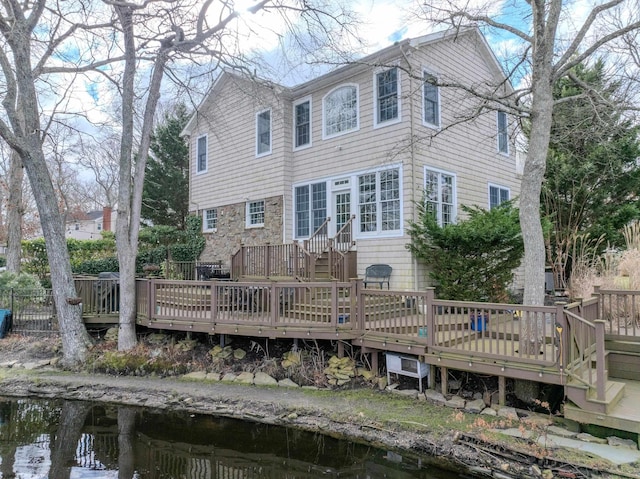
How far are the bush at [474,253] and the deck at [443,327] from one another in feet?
5.18

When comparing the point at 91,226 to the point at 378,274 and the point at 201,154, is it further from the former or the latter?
the point at 378,274

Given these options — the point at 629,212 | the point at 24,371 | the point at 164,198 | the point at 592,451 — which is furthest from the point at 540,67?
the point at 164,198

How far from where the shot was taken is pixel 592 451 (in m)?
4.79

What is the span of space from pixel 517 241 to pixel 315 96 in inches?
284

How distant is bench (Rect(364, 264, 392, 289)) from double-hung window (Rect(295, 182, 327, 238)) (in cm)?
240

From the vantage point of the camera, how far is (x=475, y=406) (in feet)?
20.2

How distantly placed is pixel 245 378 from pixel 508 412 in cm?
465

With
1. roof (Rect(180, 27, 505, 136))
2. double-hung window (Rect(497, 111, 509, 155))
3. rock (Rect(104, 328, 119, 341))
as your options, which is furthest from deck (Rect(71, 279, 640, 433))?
double-hung window (Rect(497, 111, 509, 155))

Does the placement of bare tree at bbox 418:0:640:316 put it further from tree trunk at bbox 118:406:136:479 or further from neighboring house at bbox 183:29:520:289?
tree trunk at bbox 118:406:136:479

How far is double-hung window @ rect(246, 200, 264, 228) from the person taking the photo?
13.8 m

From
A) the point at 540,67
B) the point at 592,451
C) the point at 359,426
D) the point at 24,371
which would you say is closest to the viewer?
the point at 592,451

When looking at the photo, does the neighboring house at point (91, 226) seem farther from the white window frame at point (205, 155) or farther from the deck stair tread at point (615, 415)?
the deck stair tread at point (615, 415)

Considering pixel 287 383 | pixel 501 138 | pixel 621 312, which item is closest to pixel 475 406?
pixel 287 383

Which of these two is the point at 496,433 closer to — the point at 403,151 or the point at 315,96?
the point at 403,151
